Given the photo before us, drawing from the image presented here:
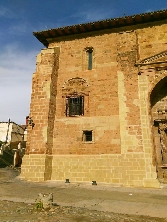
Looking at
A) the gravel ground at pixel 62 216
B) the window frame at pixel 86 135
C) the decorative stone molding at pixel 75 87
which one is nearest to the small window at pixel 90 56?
the decorative stone molding at pixel 75 87

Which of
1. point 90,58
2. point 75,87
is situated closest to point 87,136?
point 75,87

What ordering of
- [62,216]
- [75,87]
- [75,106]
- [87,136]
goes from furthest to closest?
[75,87]
[75,106]
[87,136]
[62,216]

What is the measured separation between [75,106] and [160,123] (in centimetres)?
494

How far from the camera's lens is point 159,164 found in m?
10.9

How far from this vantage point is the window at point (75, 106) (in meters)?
11.8

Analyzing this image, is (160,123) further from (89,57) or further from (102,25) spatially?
(102,25)

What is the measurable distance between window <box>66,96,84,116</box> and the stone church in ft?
0.19

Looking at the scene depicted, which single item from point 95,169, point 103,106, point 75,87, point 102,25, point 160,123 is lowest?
point 95,169

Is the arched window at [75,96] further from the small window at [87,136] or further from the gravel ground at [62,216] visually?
the gravel ground at [62,216]

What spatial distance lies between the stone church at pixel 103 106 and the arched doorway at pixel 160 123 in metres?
0.05

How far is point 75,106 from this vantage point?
39.4 ft

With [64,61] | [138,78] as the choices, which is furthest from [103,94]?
[64,61]

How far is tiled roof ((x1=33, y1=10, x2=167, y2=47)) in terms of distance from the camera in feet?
39.0

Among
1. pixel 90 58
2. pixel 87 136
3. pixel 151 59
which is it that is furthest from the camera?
pixel 90 58
